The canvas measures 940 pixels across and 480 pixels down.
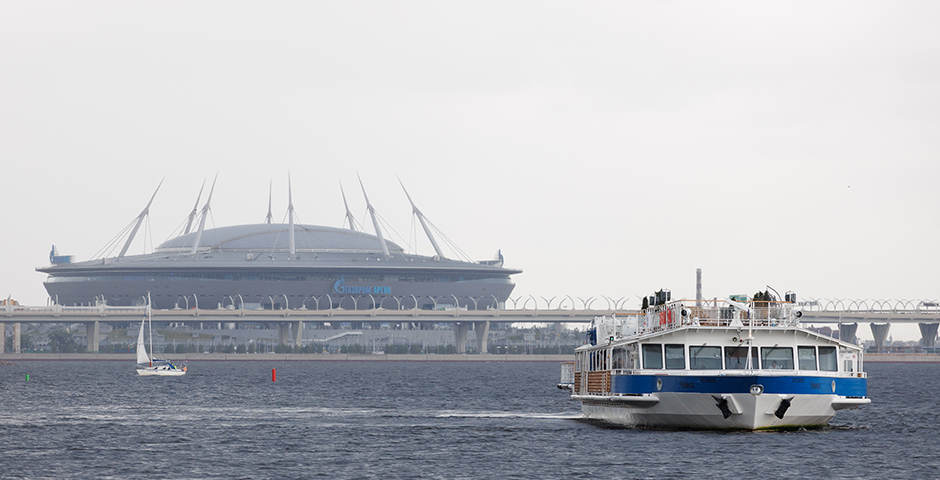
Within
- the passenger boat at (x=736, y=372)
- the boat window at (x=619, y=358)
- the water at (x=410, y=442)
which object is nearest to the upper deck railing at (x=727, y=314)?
the passenger boat at (x=736, y=372)

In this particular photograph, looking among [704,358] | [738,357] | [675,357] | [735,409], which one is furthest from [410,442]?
[738,357]

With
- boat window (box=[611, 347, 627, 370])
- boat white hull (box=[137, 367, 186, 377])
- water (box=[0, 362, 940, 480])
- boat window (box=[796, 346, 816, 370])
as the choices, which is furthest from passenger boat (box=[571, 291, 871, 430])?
boat white hull (box=[137, 367, 186, 377])

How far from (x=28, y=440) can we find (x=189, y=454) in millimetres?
12810

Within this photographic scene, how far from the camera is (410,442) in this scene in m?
68.5

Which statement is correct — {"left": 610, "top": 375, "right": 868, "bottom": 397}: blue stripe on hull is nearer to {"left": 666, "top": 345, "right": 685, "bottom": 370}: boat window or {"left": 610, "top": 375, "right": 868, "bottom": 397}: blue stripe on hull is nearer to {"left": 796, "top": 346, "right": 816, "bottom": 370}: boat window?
{"left": 666, "top": 345, "right": 685, "bottom": 370}: boat window

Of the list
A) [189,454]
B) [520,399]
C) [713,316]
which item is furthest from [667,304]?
[520,399]

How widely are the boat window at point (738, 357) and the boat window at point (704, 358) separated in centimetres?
45

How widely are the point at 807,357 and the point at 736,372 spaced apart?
509 cm

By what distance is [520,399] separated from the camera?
112m

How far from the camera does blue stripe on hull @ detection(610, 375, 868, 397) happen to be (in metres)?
61.3

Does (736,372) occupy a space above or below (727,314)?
below

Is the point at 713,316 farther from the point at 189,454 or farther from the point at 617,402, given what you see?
the point at 189,454

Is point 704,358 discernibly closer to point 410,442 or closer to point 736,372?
point 736,372

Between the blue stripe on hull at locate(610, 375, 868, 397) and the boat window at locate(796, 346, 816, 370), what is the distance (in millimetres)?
1453
